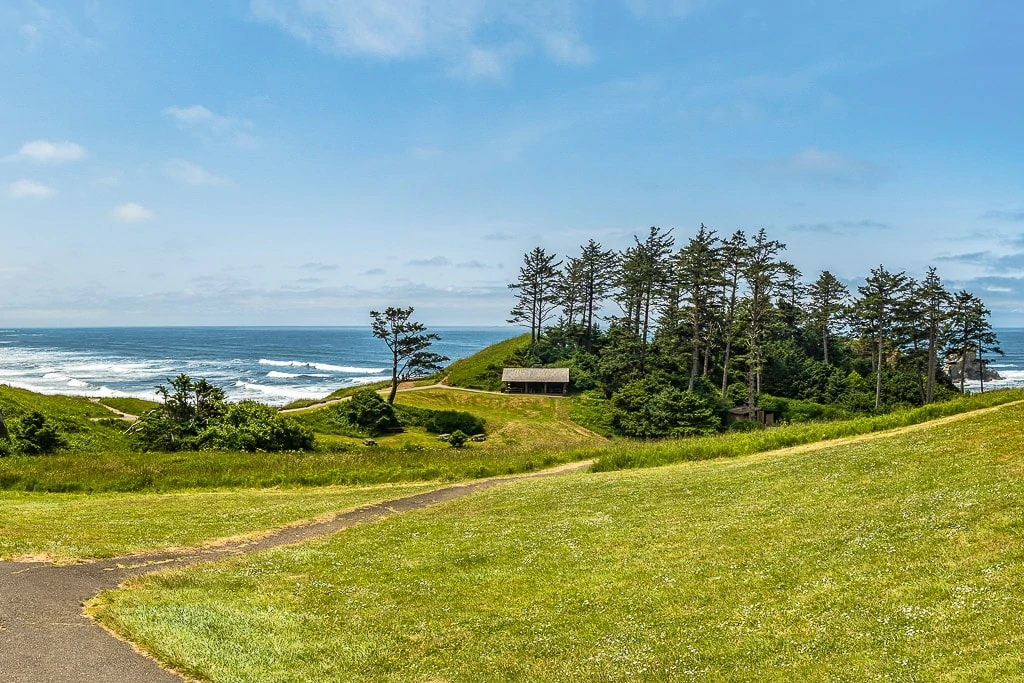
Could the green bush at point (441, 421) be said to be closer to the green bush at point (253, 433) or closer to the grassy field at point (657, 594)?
the green bush at point (253, 433)

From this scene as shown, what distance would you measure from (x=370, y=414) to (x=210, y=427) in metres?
16.0

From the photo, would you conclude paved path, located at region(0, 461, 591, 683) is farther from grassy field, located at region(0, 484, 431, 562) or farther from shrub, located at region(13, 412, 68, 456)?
shrub, located at region(13, 412, 68, 456)

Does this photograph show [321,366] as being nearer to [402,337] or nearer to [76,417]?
[402,337]

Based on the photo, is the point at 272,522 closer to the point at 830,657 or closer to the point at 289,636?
the point at 289,636

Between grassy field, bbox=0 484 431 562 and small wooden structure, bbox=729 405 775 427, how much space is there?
46.0 meters

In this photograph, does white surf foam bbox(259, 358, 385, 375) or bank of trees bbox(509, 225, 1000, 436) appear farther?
white surf foam bbox(259, 358, 385, 375)

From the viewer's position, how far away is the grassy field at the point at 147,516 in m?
17.5

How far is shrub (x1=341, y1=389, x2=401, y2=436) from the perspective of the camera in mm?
56062

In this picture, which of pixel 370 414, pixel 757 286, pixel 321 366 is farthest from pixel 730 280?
pixel 321 366

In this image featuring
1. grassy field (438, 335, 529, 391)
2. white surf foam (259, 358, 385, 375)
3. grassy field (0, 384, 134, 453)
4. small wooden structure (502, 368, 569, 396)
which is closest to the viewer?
grassy field (0, 384, 134, 453)

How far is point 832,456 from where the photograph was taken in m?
24.2

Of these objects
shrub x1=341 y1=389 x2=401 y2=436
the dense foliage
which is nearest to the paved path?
the dense foliage

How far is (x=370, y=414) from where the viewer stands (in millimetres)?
56438

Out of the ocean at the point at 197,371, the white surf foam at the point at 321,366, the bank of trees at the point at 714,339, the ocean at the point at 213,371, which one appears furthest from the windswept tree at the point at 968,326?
the white surf foam at the point at 321,366
